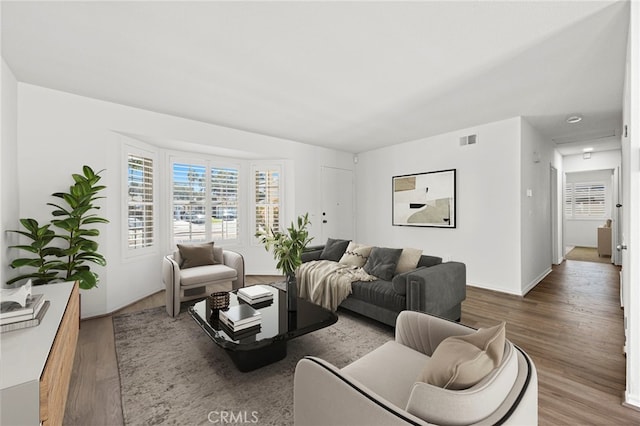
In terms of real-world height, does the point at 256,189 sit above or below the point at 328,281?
above

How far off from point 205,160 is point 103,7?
10.5ft

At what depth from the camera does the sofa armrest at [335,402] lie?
36.5 inches

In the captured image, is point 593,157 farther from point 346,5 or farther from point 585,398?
point 346,5

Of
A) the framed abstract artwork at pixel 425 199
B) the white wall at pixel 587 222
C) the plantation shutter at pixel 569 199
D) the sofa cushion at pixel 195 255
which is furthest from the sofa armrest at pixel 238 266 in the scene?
the plantation shutter at pixel 569 199

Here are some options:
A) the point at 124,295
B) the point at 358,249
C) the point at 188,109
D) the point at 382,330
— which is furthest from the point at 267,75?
the point at 124,295

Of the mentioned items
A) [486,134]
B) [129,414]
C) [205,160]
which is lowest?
[129,414]

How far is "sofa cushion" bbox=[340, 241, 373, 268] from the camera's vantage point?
3.72 metres

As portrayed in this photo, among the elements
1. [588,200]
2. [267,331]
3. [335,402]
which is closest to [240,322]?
[267,331]

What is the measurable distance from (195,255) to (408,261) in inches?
116

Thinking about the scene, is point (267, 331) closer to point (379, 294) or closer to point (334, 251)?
point (379, 294)

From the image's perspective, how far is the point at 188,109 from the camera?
375 centimetres

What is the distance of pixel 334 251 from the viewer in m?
4.23

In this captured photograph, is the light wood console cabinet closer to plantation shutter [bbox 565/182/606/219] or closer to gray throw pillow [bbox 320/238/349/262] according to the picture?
gray throw pillow [bbox 320/238/349/262]
